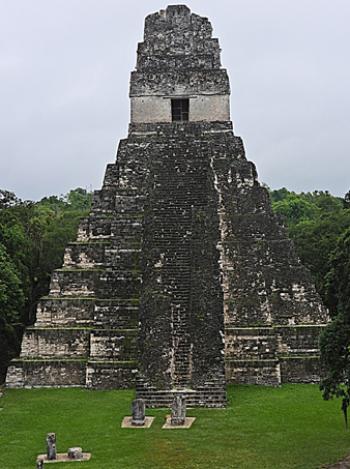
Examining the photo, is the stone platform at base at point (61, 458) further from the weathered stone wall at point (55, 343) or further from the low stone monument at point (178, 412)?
the weathered stone wall at point (55, 343)

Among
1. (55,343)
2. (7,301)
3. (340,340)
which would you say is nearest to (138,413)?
(340,340)

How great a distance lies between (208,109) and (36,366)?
9.75 metres

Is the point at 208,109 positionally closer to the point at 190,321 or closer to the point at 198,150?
the point at 198,150

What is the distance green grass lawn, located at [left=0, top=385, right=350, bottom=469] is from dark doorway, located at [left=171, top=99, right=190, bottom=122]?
9.58m

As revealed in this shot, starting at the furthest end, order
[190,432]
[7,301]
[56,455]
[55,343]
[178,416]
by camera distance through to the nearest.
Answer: [7,301], [55,343], [178,416], [190,432], [56,455]

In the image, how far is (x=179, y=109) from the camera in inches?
880

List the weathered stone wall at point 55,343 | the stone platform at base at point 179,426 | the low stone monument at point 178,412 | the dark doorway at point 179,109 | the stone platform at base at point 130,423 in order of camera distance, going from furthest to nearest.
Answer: the dark doorway at point 179,109 < the weathered stone wall at point 55,343 < the low stone monument at point 178,412 < the stone platform at base at point 130,423 < the stone platform at base at point 179,426

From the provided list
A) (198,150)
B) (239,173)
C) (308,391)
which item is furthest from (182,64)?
(308,391)

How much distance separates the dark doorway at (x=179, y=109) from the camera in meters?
22.2

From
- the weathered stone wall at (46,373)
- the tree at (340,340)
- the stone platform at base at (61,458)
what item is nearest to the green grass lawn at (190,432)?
the stone platform at base at (61,458)

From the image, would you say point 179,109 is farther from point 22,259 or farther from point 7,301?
point 7,301

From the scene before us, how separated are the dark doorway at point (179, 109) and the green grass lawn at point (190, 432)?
9581 millimetres

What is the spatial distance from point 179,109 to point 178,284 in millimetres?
7550

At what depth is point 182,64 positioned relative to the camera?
73.7 ft
